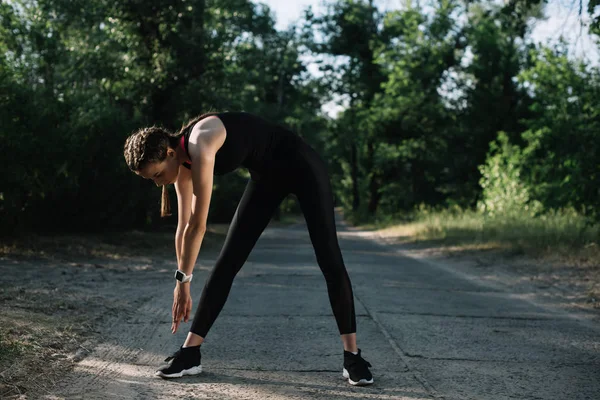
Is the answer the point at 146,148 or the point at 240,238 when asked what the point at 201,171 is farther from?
the point at 240,238

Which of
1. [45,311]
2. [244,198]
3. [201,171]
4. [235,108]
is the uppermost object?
[235,108]

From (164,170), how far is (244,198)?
70cm

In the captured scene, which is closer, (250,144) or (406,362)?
(250,144)

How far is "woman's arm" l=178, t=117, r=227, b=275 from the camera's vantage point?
354 cm

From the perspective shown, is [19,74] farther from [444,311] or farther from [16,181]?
[444,311]

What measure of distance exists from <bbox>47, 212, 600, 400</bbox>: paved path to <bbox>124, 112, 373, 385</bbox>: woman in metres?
0.27

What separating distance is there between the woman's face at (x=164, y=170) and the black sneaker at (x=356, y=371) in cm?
141

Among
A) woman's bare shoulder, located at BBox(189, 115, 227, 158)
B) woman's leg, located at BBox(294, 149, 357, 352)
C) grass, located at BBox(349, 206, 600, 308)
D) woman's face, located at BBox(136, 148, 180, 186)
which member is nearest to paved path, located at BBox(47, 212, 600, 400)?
woman's leg, located at BBox(294, 149, 357, 352)

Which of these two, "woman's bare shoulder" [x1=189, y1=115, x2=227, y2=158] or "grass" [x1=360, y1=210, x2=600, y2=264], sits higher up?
"woman's bare shoulder" [x1=189, y1=115, x2=227, y2=158]

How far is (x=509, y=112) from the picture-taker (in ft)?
128

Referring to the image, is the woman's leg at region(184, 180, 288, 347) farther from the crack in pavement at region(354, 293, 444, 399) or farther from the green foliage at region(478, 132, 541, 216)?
the green foliage at region(478, 132, 541, 216)

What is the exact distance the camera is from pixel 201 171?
139 inches

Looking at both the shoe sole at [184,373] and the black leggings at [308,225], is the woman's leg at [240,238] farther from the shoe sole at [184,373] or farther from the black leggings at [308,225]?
the shoe sole at [184,373]

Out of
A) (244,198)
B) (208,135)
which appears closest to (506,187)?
(244,198)
